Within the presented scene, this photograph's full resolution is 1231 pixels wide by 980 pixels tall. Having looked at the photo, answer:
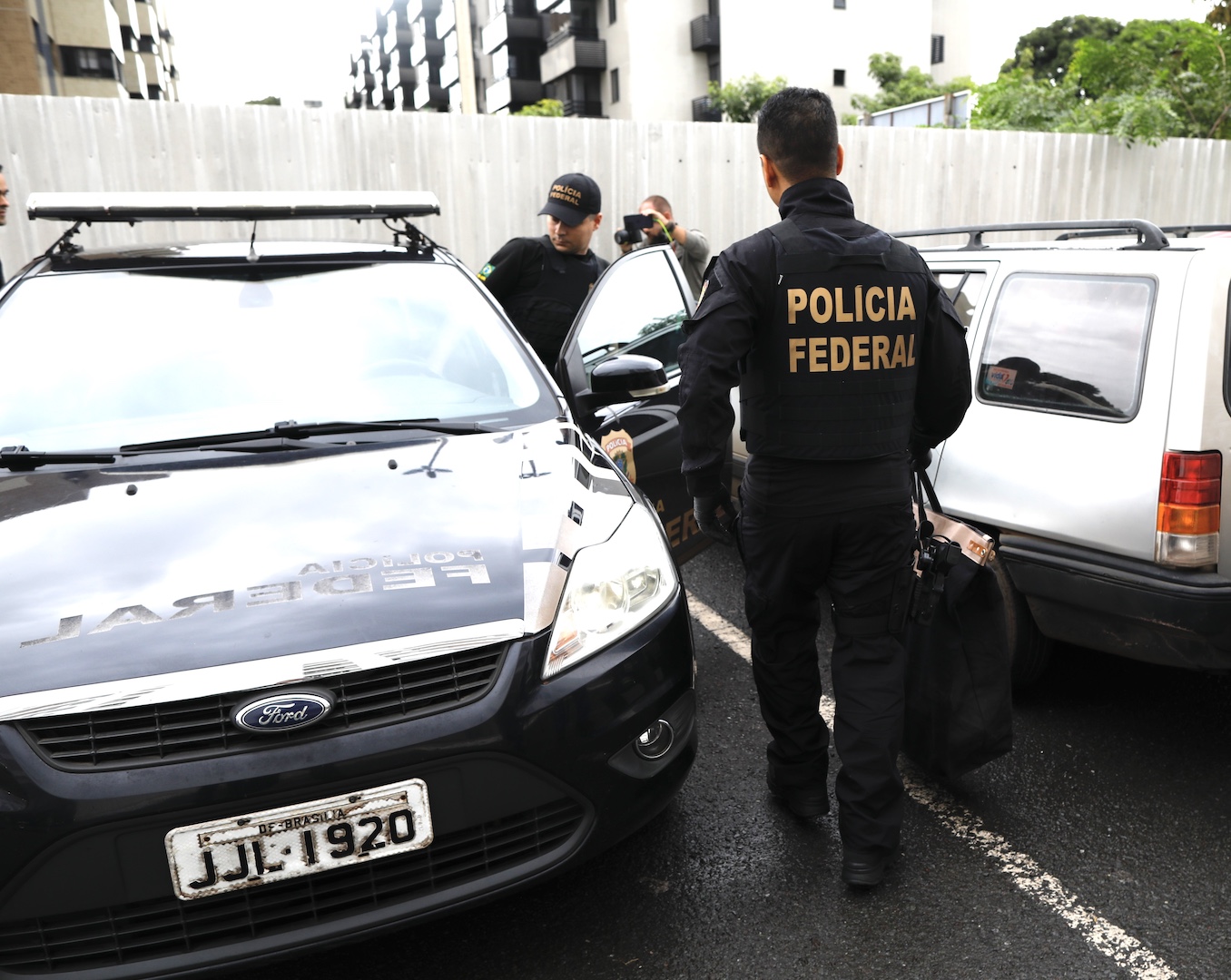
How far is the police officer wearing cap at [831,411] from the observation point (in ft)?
7.48

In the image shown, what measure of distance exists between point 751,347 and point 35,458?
1.74 metres

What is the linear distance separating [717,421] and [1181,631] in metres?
1.44

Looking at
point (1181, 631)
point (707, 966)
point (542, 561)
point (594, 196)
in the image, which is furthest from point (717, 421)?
point (594, 196)

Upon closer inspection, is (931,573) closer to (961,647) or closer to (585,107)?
(961,647)

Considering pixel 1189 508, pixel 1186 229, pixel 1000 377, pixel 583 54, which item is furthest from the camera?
pixel 583 54

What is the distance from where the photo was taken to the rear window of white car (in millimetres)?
2846

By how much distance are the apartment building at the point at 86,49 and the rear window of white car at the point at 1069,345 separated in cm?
1134

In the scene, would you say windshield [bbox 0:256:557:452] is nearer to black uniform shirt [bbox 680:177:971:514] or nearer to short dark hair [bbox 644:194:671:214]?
black uniform shirt [bbox 680:177:971:514]

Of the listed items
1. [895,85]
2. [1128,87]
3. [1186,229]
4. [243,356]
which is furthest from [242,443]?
[895,85]

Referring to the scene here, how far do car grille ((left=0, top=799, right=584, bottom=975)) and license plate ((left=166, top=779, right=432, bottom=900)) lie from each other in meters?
0.03

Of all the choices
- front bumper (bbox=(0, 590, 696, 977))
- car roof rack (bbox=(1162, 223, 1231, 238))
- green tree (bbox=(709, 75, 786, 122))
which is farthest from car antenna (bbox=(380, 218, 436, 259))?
green tree (bbox=(709, 75, 786, 122))

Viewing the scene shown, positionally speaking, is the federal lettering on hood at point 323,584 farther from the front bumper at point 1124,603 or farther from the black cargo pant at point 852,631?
the front bumper at point 1124,603

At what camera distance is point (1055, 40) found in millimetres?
51438

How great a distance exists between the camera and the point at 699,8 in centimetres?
4112
